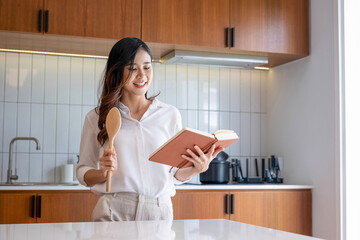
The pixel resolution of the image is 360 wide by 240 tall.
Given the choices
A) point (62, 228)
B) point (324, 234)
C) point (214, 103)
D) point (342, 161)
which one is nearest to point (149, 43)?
point (214, 103)

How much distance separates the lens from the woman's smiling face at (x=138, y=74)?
1.92m

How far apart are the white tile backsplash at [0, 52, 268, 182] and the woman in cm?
144

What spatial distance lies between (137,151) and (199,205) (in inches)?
58.3

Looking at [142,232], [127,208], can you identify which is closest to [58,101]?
[127,208]

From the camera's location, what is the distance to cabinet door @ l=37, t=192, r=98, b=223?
2.95 m

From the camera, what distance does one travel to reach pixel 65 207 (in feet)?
9.80

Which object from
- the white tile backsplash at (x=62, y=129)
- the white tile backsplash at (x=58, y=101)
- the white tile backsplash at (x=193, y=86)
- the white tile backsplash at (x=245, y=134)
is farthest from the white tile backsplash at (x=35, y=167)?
the white tile backsplash at (x=245, y=134)

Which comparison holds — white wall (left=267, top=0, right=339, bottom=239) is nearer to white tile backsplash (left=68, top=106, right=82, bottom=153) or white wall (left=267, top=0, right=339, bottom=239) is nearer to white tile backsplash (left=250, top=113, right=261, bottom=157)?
white tile backsplash (left=250, top=113, right=261, bottom=157)

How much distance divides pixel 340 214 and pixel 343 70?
942mm

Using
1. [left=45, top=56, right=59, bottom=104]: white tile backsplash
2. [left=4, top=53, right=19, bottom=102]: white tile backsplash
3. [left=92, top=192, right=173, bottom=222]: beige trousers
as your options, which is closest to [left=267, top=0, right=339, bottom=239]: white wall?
[left=45, top=56, right=59, bottom=104]: white tile backsplash

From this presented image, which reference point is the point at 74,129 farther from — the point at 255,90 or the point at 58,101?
the point at 255,90

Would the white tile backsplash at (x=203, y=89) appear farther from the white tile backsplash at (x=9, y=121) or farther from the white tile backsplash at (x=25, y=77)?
the white tile backsplash at (x=9, y=121)

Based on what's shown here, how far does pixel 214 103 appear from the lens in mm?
4035
